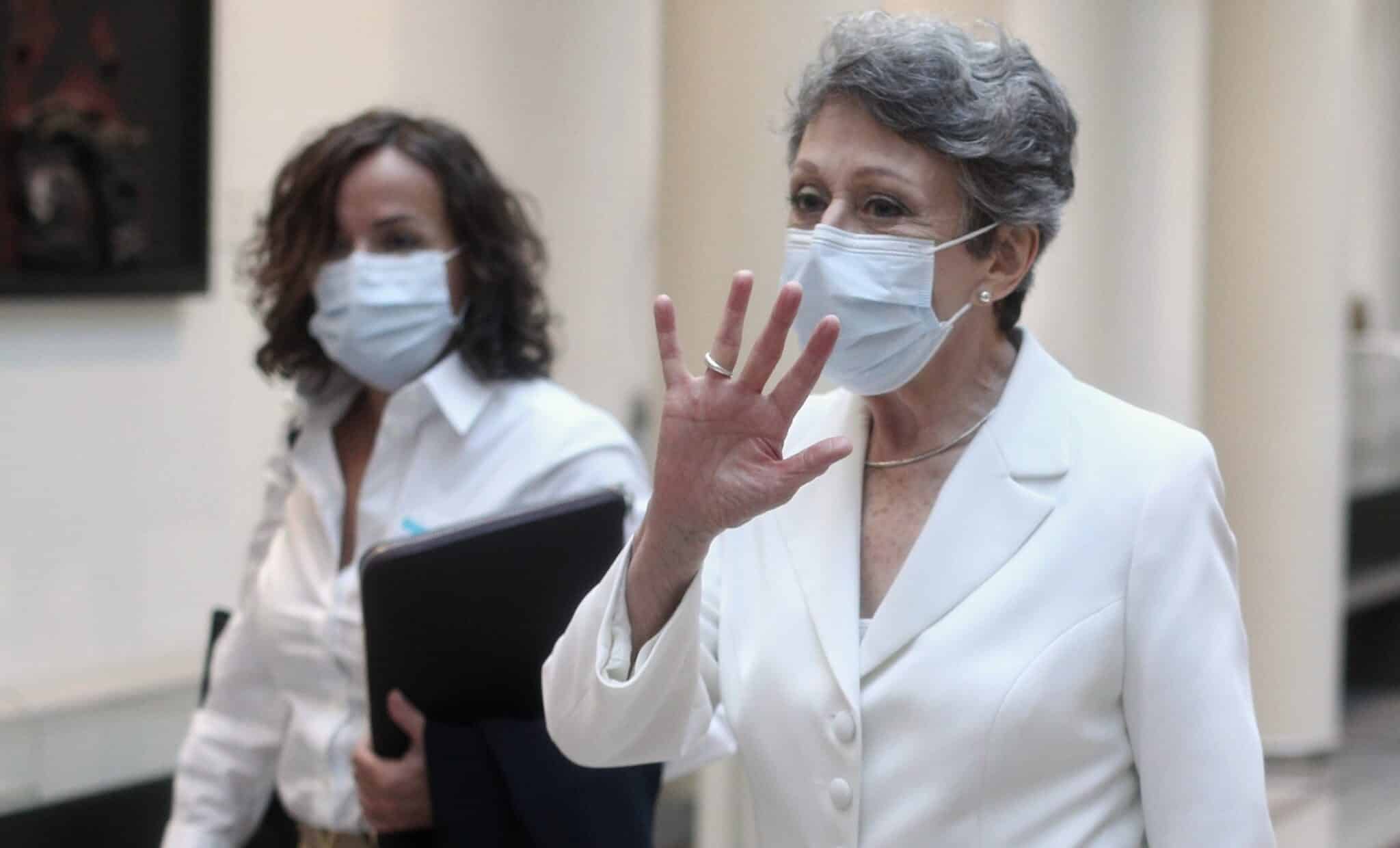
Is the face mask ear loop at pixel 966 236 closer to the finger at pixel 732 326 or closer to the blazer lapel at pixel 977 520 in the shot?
the blazer lapel at pixel 977 520

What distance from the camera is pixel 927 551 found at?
1713mm

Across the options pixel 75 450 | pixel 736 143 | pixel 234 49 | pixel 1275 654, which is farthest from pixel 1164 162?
pixel 75 450

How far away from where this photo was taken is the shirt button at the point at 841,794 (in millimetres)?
1676

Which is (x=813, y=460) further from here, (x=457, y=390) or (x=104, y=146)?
(x=104, y=146)

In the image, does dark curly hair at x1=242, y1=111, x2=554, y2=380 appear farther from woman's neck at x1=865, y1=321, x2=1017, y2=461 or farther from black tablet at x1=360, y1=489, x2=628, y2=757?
woman's neck at x1=865, y1=321, x2=1017, y2=461

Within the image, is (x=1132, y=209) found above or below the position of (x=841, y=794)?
above

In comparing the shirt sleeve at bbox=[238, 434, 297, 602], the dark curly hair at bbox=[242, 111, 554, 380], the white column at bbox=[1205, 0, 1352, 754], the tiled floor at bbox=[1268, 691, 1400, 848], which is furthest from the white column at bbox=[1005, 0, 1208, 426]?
the shirt sleeve at bbox=[238, 434, 297, 602]

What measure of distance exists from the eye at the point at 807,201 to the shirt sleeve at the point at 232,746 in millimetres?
1200

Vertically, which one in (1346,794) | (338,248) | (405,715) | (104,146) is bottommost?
(1346,794)

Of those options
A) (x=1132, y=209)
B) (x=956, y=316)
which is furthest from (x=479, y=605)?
(x=1132, y=209)

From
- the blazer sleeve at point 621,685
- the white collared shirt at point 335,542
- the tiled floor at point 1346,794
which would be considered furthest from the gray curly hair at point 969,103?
the tiled floor at point 1346,794

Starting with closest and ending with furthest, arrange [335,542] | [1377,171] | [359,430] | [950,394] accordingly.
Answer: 1. [950,394]
2. [335,542]
3. [359,430]
4. [1377,171]

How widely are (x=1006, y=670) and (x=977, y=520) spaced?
0.17 metres

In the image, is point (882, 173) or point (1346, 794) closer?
point (882, 173)
